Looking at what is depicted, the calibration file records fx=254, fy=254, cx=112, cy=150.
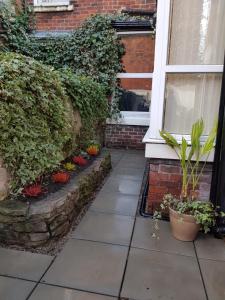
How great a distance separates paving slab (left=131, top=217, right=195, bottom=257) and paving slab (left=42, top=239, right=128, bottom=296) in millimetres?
216

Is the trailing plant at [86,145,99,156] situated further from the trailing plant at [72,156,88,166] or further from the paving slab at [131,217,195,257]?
the paving slab at [131,217,195,257]

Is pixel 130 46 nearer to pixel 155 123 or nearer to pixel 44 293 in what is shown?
pixel 155 123

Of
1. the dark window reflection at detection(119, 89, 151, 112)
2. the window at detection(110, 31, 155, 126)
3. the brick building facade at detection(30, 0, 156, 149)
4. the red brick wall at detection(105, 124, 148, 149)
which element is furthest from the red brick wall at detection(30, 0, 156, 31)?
the red brick wall at detection(105, 124, 148, 149)

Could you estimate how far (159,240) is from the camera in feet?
8.08

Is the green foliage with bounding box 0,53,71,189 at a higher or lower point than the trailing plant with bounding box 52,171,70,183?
higher

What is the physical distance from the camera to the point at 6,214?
7.33 feet

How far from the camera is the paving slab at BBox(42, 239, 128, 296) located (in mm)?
1842

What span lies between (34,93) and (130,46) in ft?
12.9

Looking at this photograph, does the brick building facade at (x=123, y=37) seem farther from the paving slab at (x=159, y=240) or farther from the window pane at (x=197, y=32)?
the paving slab at (x=159, y=240)

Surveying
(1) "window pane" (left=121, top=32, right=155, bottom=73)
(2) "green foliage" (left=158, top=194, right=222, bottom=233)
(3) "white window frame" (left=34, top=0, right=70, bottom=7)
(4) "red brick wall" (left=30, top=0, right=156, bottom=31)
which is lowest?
(2) "green foliage" (left=158, top=194, right=222, bottom=233)

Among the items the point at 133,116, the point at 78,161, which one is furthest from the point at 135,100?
the point at 78,161

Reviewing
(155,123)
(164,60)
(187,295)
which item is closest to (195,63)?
(164,60)

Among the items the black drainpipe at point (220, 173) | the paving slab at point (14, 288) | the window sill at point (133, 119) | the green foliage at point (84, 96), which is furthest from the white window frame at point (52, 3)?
the paving slab at point (14, 288)

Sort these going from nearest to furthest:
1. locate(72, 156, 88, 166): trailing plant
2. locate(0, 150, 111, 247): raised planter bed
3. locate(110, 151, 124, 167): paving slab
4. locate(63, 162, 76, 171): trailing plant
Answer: locate(0, 150, 111, 247): raised planter bed < locate(63, 162, 76, 171): trailing plant < locate(72, 156, 88, 166): trailing plant < locate(110, 151, 124, 167): paving slab
